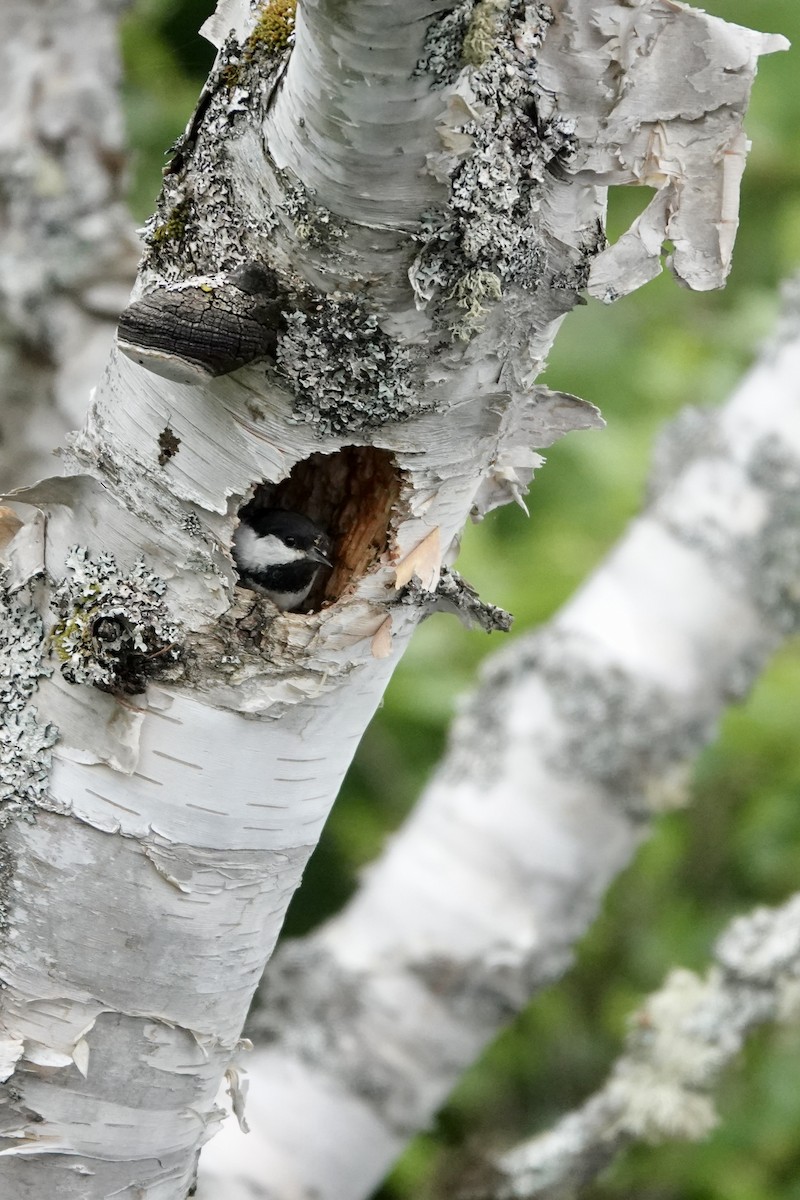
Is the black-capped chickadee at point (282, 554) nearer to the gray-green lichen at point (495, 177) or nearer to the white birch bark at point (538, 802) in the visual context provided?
the gray-green lichen at point (495, 177)

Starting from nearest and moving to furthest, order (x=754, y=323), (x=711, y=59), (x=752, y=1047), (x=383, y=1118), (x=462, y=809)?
(x=711, y=59) < (x=383, y=1118) < (x=462, y=809) < (x=752, y=1047) < (x=754, y=323)

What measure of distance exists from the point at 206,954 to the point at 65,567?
1.56 feet

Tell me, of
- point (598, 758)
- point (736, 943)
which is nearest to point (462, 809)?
point (598, 758)

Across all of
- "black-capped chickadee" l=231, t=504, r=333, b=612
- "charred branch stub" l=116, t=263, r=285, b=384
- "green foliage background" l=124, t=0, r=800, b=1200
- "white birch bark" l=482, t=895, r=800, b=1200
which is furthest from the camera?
"green foliage background" l=124, t=0, r=800, b=1200

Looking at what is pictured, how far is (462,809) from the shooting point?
285 cm

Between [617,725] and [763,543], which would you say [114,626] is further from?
[763,543]

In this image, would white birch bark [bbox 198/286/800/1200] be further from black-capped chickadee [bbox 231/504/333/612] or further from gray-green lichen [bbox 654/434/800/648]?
black-capped chickadee [bbox 231/504/333/612]

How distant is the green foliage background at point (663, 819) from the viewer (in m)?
3.52

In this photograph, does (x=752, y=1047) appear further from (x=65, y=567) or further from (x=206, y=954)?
(x=65, y=567)

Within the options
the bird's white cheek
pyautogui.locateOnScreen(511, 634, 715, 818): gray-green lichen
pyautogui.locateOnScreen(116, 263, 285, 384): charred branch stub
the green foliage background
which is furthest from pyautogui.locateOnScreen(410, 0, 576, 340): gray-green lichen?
the green foliage background

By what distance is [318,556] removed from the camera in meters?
1.68

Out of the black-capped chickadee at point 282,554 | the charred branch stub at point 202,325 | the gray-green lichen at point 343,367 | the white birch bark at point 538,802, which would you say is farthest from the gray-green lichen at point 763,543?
the charred branch stub at point 202,325

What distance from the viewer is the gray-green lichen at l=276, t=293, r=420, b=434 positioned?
1.13 metres

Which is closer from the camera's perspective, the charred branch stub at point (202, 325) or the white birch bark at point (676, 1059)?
the charred branch stub at point (202, 325)
